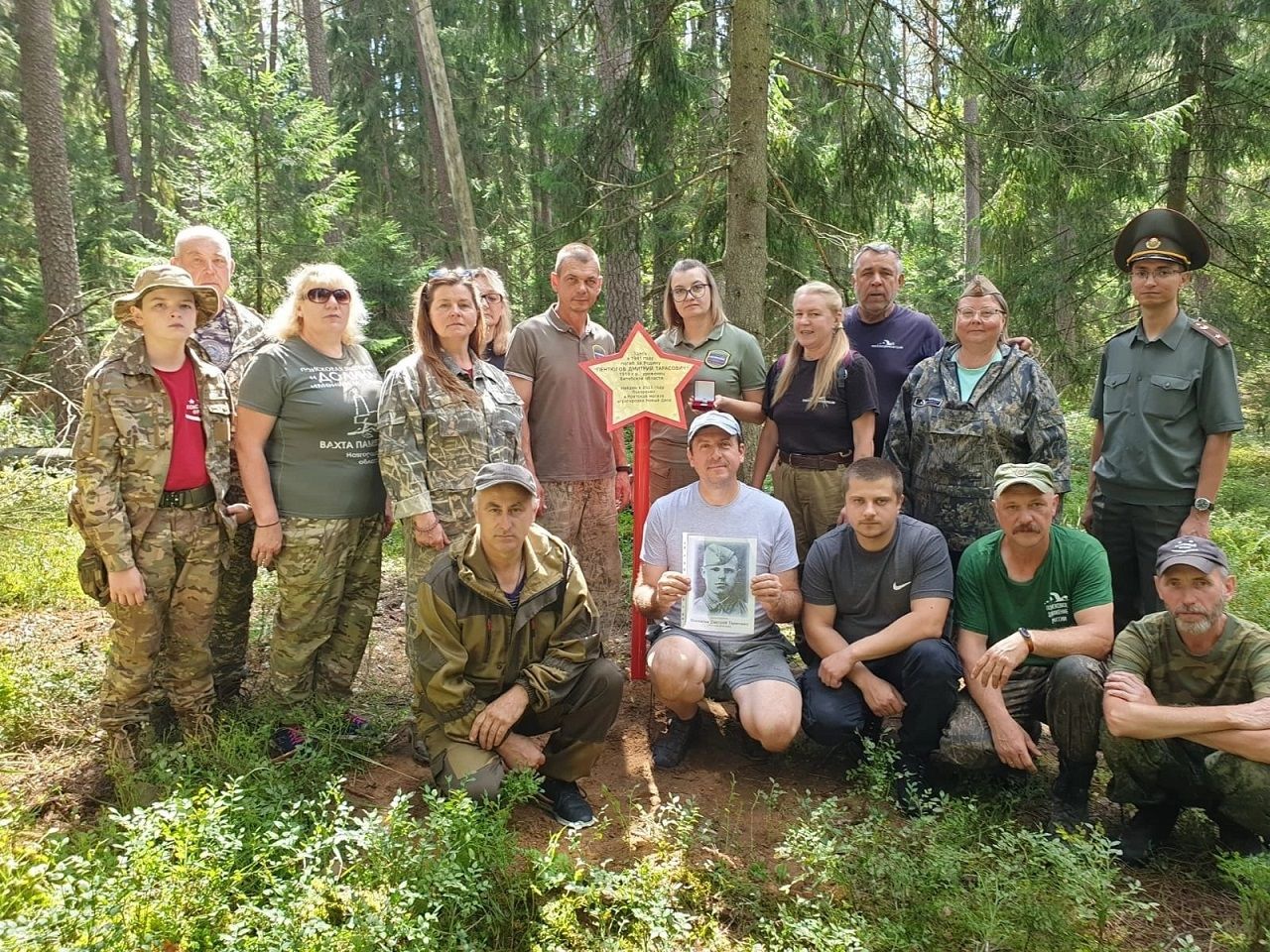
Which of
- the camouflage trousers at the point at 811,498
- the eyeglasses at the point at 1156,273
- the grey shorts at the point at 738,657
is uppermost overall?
the eyeglasses at the point at 1156,273

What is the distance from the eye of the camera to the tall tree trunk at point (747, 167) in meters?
6.05

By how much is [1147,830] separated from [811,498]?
2165mm

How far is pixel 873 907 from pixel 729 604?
1581mm

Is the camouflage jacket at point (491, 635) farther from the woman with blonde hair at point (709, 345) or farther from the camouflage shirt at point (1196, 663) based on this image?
the camouflage shirt at point (1196, 663)

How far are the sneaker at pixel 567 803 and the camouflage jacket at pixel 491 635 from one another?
0.39 m

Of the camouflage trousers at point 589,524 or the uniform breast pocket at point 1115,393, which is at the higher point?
the uniform breast pocket at point 1115,393

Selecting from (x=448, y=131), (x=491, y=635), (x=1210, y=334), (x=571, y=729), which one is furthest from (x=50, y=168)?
(x=1210, y=334)

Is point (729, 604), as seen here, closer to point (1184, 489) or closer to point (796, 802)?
point (796, 802)

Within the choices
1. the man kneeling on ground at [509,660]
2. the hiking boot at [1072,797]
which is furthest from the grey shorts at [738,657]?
the hiking boot at [1072,797]

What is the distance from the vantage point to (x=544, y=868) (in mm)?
2873

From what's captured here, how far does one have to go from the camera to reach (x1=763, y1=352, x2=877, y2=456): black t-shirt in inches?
176

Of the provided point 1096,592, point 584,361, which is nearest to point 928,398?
point 1096,592

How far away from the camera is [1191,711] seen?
10.4 feet

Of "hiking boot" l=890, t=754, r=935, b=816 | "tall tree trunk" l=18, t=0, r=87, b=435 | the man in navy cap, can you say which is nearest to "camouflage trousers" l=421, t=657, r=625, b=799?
"hiking boot" l=890, t=754, r=935, b=816
